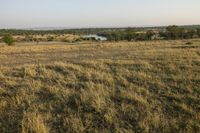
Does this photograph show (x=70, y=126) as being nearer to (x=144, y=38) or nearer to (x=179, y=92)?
(x=179, y=92)

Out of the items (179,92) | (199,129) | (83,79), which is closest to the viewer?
(199,129)

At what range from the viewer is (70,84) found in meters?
10.9

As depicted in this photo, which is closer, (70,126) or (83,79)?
(70,126)

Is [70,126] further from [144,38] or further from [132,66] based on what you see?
[144,38]

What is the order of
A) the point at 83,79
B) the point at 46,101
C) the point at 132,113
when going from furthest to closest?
the point at 83,79, the point at 46,101, the point at 132,113

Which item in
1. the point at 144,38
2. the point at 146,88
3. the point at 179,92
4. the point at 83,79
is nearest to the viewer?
the point at 179,92

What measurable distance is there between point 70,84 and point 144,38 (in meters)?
76.1

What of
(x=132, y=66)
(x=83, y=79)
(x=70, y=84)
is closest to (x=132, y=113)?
(x=70, y=84)

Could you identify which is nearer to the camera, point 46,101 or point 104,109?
point 104,109

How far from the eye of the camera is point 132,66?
15.2m

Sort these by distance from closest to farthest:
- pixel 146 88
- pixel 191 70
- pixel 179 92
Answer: pixel 179 92 < pixel 146 88 < pixel 191 70

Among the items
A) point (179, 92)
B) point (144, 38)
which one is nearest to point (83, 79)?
point (179, 92)

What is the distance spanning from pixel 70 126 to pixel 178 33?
8295 centimetres

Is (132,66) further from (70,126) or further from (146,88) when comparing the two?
(70,126)
